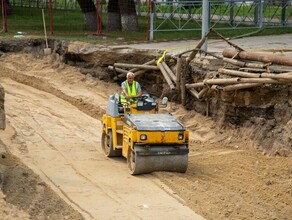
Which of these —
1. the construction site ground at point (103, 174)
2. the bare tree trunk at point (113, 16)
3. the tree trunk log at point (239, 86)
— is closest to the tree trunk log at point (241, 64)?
the tree trunk log at point (239, 86)

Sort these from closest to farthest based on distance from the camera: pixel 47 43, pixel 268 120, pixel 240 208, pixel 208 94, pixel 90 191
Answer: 1. pixel 240 208
2. pixel 90 191
3. pixel 268 120
4. pixel 208 94
5. pixel 47 43

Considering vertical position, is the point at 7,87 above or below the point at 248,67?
below

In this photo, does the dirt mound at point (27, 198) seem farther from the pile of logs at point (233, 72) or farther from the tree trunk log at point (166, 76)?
the tree trunk log at point (166, 76)

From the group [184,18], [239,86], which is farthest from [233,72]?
[184,18]

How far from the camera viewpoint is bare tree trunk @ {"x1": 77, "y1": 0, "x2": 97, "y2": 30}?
32500mm

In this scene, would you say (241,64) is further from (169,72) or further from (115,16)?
(115,16)

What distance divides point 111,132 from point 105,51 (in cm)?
909

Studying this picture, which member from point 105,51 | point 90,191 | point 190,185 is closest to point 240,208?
point 190,185

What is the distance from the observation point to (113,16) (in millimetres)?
32594

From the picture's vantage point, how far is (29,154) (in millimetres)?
18359

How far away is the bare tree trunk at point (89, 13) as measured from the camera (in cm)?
3250

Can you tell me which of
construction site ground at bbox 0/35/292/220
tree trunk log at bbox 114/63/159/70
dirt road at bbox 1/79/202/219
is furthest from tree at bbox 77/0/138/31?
dirt road at bbox 1/79/202/219

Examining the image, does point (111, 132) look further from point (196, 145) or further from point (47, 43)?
point (47, 43)

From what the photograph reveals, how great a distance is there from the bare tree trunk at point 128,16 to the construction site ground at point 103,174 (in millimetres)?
6819
